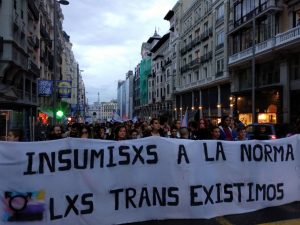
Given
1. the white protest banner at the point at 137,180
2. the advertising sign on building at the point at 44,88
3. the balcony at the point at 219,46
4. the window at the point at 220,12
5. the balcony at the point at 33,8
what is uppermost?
the window at the point at 220,12

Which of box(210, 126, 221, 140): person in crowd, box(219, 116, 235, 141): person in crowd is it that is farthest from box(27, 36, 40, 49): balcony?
box(210, 126, 221, 140): person in crowd

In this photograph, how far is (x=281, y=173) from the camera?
8.04 metres

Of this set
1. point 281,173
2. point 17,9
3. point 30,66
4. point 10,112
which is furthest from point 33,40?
point 281,173

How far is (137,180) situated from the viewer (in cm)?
686

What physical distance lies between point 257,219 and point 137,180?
203 cm

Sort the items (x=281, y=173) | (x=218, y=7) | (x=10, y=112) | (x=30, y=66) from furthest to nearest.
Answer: (x=218, y=7), (x=30, y=66), (x=10, y=112), (x=281, y=173)

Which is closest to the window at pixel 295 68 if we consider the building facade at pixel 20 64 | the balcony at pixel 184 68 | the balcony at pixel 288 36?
the balcony at pixel 288 36

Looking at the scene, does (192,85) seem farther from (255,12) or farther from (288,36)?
(288,36)

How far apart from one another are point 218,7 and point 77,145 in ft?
155

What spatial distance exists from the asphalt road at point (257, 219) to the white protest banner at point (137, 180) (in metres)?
0.09

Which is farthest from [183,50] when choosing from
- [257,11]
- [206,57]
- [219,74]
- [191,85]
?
[257,11]

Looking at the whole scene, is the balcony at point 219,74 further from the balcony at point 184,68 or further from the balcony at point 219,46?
the balcony at point 184,68

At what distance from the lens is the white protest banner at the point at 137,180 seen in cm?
620

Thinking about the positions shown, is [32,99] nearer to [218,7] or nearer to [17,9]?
[17,9]
